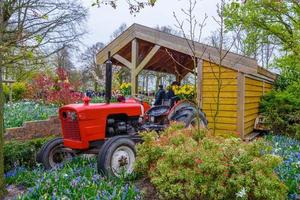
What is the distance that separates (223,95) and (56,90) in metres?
7.02

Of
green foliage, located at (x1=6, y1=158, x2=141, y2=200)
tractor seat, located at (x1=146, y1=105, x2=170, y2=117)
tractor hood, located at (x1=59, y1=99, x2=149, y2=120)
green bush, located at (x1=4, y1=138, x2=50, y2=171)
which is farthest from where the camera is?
tractor seat, located at (x1=146, y1=105, x2=170, y2=117)

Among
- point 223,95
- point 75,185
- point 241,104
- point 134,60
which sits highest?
point 134,60

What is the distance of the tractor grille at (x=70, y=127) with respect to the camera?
4.72 m

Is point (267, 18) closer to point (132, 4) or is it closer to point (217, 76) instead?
point (217, 76)

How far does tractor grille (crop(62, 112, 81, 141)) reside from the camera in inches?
186

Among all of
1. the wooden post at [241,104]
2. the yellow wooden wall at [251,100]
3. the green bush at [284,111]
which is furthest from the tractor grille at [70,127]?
the green bush at [284,111]

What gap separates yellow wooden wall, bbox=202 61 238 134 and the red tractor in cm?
305

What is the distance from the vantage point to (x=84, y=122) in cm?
464

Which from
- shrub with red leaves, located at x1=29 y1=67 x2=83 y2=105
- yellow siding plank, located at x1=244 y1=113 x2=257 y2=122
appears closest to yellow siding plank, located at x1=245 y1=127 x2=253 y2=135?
yellow siding plank, located at x1=244 y1=113 x2=257 y2=122

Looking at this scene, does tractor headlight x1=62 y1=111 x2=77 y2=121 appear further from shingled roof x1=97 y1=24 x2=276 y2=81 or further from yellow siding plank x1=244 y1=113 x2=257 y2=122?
yellow siding plank x1=244 y1=113 x2=257 y2=122

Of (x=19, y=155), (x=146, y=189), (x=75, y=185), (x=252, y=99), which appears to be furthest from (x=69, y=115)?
(x=252, y=99)

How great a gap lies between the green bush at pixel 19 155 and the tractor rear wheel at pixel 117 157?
1.87 metres

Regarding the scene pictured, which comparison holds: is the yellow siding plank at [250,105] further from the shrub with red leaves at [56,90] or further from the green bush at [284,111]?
the shrub with red leaves at [56,90]

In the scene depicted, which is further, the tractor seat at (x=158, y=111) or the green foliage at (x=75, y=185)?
the tractor seat at (x=158, y=111)
